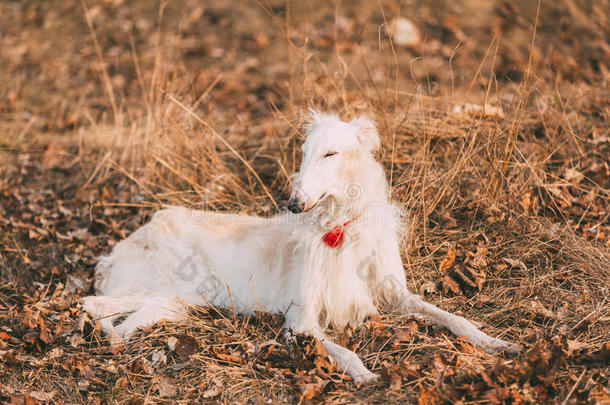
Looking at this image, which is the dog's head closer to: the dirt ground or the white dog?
the white dog

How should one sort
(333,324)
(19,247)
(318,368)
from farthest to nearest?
(19,247) → (333,324) → (318,368)

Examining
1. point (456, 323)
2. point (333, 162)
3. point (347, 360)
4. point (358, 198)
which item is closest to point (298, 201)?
point (333, 162)

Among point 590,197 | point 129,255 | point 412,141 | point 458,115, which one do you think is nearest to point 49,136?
point 129,255

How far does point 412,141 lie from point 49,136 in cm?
535

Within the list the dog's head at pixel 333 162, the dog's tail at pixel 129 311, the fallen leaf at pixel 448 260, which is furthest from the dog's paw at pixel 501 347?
the dog's tail at pixel 129 311

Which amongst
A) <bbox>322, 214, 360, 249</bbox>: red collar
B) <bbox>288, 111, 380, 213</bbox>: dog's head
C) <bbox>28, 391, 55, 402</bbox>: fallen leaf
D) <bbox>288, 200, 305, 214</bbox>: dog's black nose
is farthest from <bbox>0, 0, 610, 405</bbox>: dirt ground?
<bbox>288, 200, 305, 214</bbox>: dog's black nose

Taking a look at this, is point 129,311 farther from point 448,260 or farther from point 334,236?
point 448,260

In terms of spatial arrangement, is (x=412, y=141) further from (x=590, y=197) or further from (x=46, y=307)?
(x=46, y=307)

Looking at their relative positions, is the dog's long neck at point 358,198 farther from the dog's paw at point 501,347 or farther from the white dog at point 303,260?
the dog's paw at point 501,347

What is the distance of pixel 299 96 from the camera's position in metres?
5.91

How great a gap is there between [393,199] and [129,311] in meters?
2.49

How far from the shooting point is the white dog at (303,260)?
3.52 metres

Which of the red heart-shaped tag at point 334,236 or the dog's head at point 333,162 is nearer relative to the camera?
the dog's head at point 333,162

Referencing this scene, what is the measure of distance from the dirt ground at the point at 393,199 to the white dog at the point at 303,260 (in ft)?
0.53
